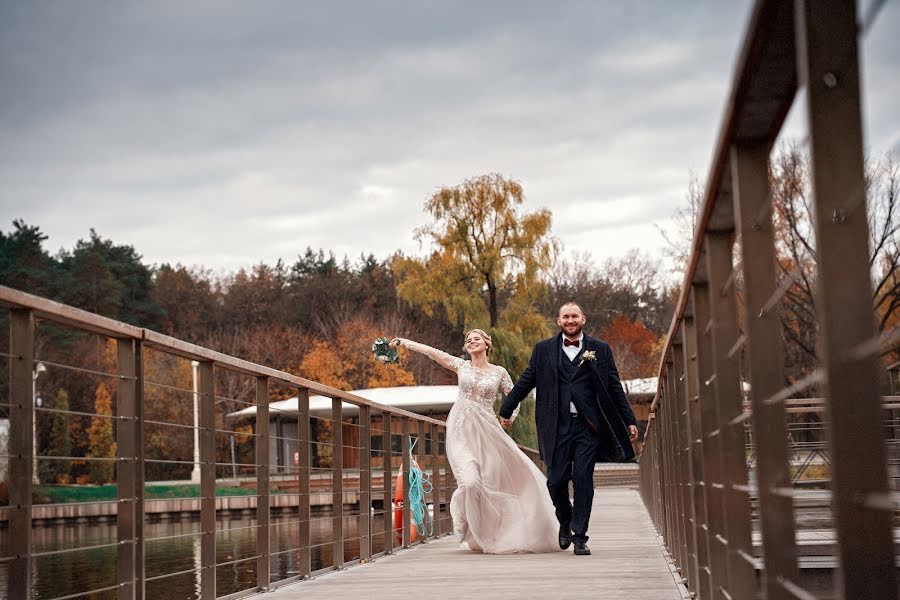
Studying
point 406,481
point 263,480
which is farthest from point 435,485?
point 263,480

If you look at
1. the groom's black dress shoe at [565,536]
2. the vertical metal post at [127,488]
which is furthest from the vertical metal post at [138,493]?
the groom's black dress shoe at [565,536]

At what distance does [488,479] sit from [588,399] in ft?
4.91

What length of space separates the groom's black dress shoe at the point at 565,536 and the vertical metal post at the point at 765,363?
5.90 meters

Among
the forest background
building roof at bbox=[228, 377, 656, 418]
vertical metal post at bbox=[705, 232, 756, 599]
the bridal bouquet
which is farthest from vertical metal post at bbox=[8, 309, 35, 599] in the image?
building roof at bbox=[228, 377, 656, 418]

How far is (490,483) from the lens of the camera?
9109 mm

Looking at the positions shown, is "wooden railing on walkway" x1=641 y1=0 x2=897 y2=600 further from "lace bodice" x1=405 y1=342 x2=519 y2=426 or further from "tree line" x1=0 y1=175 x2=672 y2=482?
"tree line" x1=0 y1=175 x2=672 y2=482

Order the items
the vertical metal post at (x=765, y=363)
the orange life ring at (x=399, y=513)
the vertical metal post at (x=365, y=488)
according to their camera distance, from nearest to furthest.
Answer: the vertical metal post at (x=765, y=363)
the vertical metal post at (x=365, y=488)
the orange life ring at (x=399, y=513)

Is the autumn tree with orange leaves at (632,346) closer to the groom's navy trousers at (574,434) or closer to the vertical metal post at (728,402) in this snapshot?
the groom's navy trousers at (574,434)

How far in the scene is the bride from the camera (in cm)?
876

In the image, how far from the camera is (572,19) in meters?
26.5

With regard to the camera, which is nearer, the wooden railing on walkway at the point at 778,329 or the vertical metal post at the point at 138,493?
the wooden railing on walkway at the point at 778,329

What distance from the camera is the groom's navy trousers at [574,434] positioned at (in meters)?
7.81

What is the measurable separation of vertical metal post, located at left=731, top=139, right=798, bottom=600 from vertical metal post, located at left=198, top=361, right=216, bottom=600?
9.48ft

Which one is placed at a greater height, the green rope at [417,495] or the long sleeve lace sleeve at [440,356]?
the long sleeve lace sleeve at [440,356]
